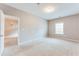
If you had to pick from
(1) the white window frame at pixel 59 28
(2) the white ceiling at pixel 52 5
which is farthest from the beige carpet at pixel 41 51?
(1) the white window frame at pixel 59 28

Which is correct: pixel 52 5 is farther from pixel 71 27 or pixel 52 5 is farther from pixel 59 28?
pixel 59 28

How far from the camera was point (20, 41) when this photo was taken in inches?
202

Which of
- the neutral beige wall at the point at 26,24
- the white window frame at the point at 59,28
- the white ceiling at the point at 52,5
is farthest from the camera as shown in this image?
the white window frame at the point at 59,28

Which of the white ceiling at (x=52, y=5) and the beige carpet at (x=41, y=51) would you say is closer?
the beige carpet at (x=41, y=51)

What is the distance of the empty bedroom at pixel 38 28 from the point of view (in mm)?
3750

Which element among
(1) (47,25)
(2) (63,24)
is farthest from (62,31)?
(1) (47,25)

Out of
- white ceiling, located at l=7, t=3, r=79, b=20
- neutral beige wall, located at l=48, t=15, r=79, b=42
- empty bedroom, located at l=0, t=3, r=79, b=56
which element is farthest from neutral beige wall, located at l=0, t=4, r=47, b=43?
neutral beige wall, located at l=48, t=15, r=79, b=42

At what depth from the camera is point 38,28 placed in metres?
7.56

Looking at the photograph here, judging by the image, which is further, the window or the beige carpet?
the window

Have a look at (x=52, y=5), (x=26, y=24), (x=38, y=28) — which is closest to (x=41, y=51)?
(x=52, y=5)

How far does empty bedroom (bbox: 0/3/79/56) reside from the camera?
3.75m

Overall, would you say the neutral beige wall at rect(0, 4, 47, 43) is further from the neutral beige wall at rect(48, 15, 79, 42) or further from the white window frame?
the neutral beige wall at rect(48, 15, 79, 42)

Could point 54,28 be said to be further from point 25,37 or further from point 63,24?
point 25,37

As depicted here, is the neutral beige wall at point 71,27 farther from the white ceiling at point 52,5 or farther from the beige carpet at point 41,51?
the beige carpet at point 41,51
